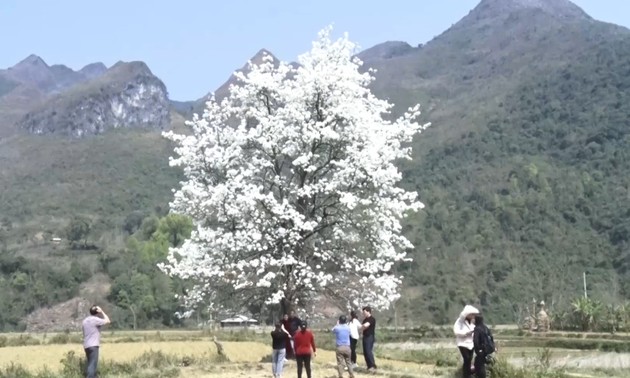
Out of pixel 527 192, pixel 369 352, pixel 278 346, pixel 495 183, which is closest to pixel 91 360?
pixel 278 346

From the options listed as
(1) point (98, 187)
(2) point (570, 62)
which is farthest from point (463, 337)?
(2) point (570, 62)

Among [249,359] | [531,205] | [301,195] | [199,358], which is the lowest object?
[249,359]

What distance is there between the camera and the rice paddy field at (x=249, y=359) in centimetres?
2052

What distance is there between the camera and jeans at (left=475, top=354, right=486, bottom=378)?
51.9 feet

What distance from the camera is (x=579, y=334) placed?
48.2 meters

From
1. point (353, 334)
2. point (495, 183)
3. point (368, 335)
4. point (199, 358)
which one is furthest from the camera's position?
point (495, 183)

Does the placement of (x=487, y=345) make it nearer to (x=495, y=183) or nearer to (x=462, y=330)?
(x=462, y=330)

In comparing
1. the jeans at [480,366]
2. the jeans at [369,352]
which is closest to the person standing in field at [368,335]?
the jeans at [369,352]

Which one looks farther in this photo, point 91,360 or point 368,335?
point 368,335

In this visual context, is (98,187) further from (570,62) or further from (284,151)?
(284,151)

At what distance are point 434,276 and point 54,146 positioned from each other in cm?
11684

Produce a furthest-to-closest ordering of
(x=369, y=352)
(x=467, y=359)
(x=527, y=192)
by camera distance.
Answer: (x=527, y=192), (x=369, y=352), (x=467, y=359)

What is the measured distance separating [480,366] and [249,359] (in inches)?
556

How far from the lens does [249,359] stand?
2873cm
